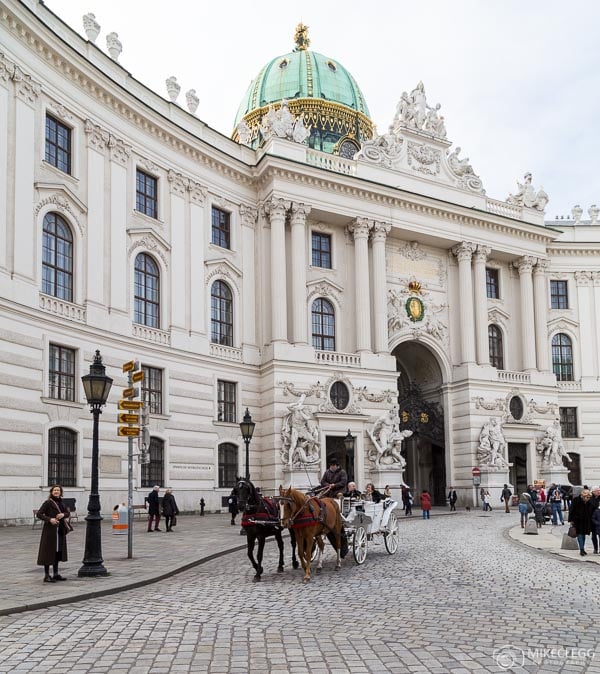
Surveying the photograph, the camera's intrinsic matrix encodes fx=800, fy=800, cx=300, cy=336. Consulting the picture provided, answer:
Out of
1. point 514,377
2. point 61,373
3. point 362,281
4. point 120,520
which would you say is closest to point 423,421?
point 514,377

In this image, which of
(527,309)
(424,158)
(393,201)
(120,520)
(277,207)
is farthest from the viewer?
(527,309)

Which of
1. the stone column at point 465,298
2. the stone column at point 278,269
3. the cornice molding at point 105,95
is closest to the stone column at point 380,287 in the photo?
the stone column at point 465,298

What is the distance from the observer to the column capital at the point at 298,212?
1646 inches

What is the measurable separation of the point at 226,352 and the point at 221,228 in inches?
259

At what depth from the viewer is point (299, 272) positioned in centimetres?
4156

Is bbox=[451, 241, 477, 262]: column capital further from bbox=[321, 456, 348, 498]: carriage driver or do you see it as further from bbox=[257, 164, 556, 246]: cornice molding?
bbox=[321, 456, 348, 498]: carriage driver

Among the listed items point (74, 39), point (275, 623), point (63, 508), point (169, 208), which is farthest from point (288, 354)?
point (275, 623)

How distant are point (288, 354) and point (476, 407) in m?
12.4

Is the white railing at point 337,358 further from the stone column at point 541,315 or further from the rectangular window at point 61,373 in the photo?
the rectangular window at point 61,373

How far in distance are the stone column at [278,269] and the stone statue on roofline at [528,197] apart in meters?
17.5

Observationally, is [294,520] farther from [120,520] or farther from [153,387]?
[153,387]

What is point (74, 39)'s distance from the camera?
32.4m

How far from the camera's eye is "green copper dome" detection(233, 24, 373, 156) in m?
55.8

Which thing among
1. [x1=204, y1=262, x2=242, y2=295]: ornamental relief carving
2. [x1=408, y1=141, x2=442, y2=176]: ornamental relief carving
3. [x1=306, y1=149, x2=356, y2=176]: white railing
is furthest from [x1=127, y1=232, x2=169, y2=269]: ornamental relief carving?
[x1=408, y1=141, x2=442, y2=176]: ornamental relief carving
